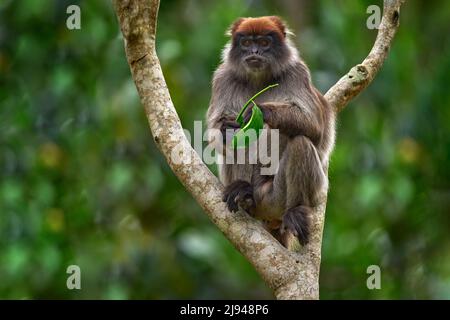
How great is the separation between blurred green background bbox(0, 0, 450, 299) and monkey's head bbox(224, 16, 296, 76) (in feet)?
9.51

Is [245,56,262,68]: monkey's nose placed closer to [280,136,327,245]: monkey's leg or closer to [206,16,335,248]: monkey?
[206,16,335,248]: monkey

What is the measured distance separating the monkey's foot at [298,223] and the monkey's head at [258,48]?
141 cm

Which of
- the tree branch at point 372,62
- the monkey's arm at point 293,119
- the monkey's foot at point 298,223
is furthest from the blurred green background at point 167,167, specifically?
the monkey's foot at point 298,223

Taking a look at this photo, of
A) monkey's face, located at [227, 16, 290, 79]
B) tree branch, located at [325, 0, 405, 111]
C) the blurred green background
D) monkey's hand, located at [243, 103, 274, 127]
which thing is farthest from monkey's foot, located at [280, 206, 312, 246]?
the blurred green background

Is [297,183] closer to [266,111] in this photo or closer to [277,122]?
[277,122]

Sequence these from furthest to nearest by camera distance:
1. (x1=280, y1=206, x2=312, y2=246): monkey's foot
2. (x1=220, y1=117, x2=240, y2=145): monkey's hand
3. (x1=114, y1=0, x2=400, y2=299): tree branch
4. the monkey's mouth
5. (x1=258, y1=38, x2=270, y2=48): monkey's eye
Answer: (x1=258, y1=38, x2=270, y2=48): monkey's eye, the monkey's mouth, (x1=220, y1=117, x2=240, y2=145): monkey's hand, (x1=280, y1=206, x2=312, y2=246): monkey's foot, (x1=114, y1=0, x2=400, y2=299): tree branch

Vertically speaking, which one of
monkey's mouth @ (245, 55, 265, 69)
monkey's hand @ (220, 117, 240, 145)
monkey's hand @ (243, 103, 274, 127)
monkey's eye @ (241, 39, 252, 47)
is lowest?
monkey's hand @ (220, 117, 240, 145)

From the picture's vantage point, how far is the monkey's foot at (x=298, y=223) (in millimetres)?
5203

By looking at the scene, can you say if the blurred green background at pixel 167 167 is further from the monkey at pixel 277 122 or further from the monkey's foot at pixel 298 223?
the monkey's foot at pixel 298 223

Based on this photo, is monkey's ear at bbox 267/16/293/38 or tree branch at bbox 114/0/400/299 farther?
monkey's ear at bbox 267/16/293/38

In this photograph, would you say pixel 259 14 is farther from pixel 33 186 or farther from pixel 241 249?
pixel 241 249

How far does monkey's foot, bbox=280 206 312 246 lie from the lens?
17.1ft

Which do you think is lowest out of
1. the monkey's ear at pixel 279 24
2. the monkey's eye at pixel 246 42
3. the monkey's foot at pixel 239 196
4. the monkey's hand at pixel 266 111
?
the monkey's foot at pixel 239 196

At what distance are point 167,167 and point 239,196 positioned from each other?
15.4 ft
